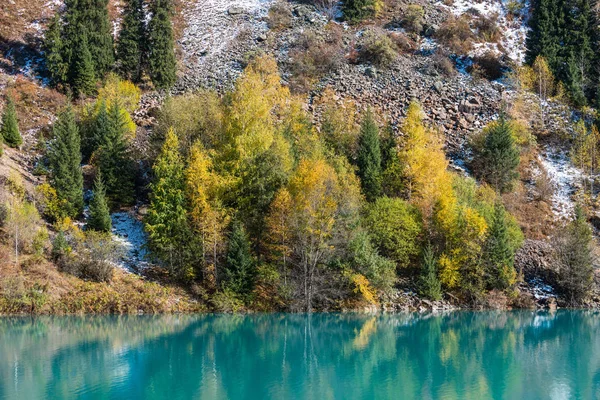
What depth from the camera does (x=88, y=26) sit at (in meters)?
77.4

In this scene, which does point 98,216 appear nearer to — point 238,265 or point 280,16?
point 238,265

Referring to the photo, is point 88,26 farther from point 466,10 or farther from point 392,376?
point 392,376

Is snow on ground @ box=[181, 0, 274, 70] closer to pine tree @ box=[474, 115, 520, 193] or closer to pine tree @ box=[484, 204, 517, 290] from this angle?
pine tree @ box=[474, 115, 520, 193]

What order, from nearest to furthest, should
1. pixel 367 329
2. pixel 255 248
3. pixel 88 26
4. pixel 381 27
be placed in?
1. pixel 367 329
2. pixel 255 248
3. pixel 88 26
4. pixel 381 27

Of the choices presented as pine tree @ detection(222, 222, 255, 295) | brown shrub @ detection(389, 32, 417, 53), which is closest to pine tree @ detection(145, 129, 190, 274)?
pine tree @ detection(222, 222, 255, 295)

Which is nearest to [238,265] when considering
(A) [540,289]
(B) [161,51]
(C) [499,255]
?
(C) [499,255]

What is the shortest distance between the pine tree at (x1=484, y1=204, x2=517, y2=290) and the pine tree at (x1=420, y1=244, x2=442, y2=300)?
16.4 feet

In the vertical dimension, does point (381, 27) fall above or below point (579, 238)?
above

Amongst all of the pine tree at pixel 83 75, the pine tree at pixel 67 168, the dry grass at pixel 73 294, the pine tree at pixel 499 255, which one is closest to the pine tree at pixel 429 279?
the pine tree at pixel 499 255

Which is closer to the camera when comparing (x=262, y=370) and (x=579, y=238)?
(x=262, y=370)

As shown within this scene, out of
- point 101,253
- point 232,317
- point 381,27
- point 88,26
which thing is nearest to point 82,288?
point 101,253

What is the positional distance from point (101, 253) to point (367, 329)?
22549 millimetres

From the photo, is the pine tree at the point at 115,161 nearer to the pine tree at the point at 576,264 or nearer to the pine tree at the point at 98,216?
the pine tree at the point at 98,216

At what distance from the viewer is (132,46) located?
256 ft
